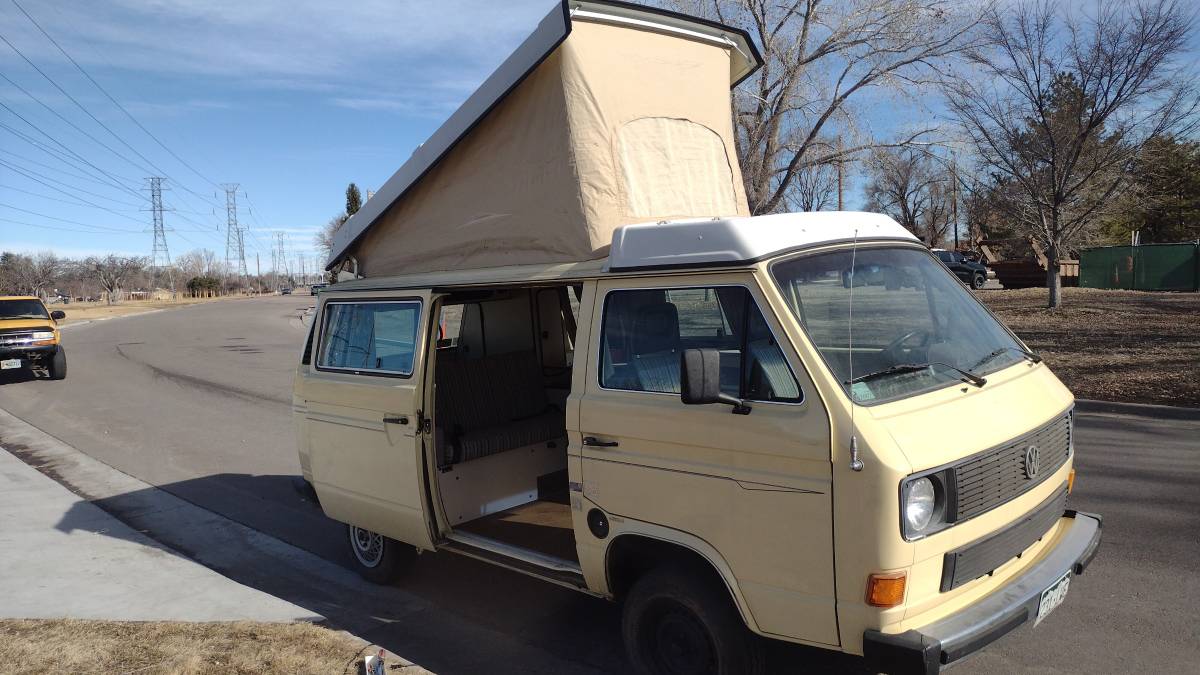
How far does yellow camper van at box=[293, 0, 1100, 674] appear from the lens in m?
3.16

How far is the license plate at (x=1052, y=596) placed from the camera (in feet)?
11.2

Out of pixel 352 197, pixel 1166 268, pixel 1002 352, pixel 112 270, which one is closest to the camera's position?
pixel 1002 352

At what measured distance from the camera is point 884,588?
118 inches

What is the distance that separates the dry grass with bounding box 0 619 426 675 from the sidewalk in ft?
0.85

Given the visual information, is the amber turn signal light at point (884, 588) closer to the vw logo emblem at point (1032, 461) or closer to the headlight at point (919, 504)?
the headlight at point (919, 504)

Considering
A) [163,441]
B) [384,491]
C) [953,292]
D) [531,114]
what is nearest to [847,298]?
[953,292]

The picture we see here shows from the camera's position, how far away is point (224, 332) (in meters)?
31.0

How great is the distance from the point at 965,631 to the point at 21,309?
68.9 feet

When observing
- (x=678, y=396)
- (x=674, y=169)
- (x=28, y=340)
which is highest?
(x=674, y=169)

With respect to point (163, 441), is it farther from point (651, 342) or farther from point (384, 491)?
point (651, 342)

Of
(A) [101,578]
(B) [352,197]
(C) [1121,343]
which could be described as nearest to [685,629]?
(A) [101,578]

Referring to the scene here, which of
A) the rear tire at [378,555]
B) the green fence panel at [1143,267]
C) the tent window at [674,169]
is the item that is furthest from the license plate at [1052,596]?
the green fence panel at [1143,267]

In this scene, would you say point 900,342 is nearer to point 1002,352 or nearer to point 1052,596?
point 1002,352

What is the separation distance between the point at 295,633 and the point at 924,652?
3.43m
